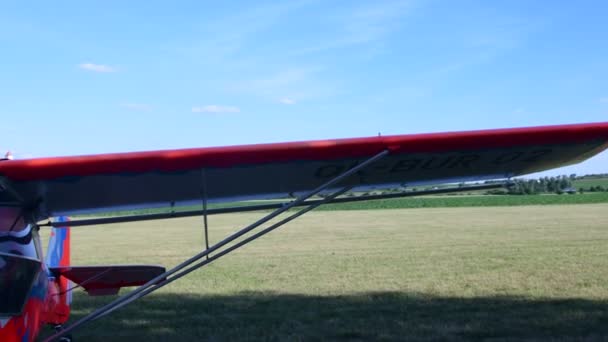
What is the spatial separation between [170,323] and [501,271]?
19.7 feet

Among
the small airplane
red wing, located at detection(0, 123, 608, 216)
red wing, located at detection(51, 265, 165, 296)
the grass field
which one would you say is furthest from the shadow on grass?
red wing, located at detection(0, 123, 608, 216)

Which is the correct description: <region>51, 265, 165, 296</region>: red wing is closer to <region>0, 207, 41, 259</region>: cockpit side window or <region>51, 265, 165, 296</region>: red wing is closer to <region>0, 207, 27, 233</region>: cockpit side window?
<region>0, 207, 41, 259</region>: cockpit side window

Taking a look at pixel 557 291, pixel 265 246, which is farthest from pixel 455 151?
pixel 265 246

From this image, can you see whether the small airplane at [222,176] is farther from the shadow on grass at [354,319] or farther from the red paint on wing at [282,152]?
the shadow on grass at [354,319]

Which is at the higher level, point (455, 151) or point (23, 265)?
point (455, 151)

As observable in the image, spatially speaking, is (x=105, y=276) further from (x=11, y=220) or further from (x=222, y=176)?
(x=222, y=176)

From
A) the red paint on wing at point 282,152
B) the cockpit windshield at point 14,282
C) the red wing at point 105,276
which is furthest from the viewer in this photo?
the red wing at point 105,276

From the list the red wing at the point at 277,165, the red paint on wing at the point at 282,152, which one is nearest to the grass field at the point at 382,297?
the red wing at the point at 277,165

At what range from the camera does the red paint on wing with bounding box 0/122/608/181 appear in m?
4.39

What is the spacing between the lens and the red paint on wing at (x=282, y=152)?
4.39m

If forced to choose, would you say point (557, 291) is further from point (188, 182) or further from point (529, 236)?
point (529, 236)

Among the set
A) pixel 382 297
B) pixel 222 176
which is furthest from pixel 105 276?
pixel 382 297

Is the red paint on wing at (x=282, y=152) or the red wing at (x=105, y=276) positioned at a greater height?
the red paint on wing at (x=282, y=152)

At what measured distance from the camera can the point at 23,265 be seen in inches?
174
